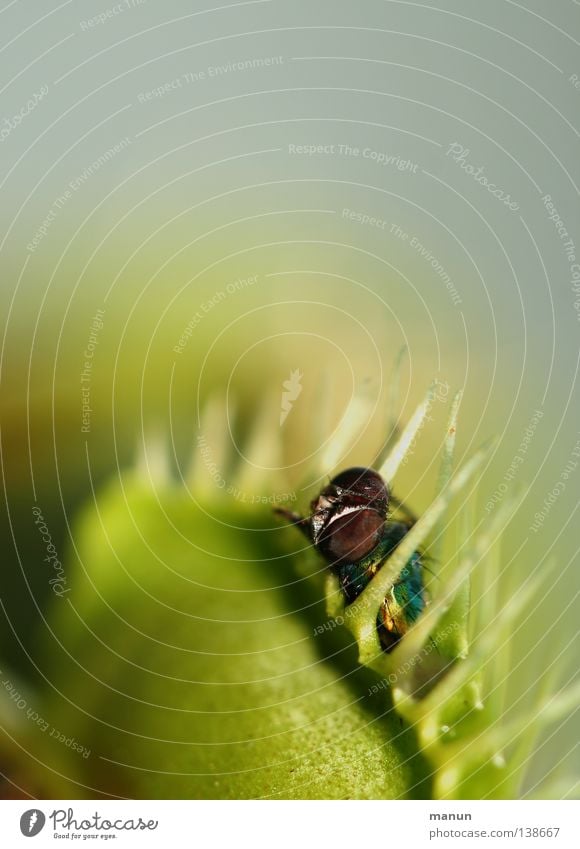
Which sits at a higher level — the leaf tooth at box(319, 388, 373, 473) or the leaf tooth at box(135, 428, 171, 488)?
the leaf tooth at box(319, 388, 373, 473)

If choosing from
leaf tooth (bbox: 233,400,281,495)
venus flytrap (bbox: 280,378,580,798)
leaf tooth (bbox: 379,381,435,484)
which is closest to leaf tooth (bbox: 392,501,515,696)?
venus flytrap (bbox: 280,378,580,798)

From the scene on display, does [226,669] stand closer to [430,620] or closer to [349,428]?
[430,620]

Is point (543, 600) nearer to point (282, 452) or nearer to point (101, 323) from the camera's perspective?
point (282, 452)

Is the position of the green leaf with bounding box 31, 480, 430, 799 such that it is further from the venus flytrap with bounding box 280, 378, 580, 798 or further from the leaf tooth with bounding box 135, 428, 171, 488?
the leaf tooth with bounding box 135, 428, 171, 488

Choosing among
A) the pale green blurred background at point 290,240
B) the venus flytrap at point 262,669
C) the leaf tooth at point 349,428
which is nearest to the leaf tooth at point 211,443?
the pale green blurred background at point 290,240

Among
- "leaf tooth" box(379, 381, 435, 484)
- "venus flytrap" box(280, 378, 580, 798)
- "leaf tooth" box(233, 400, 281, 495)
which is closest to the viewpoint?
"venus flytrap" box(280, 378, 580, 798)
